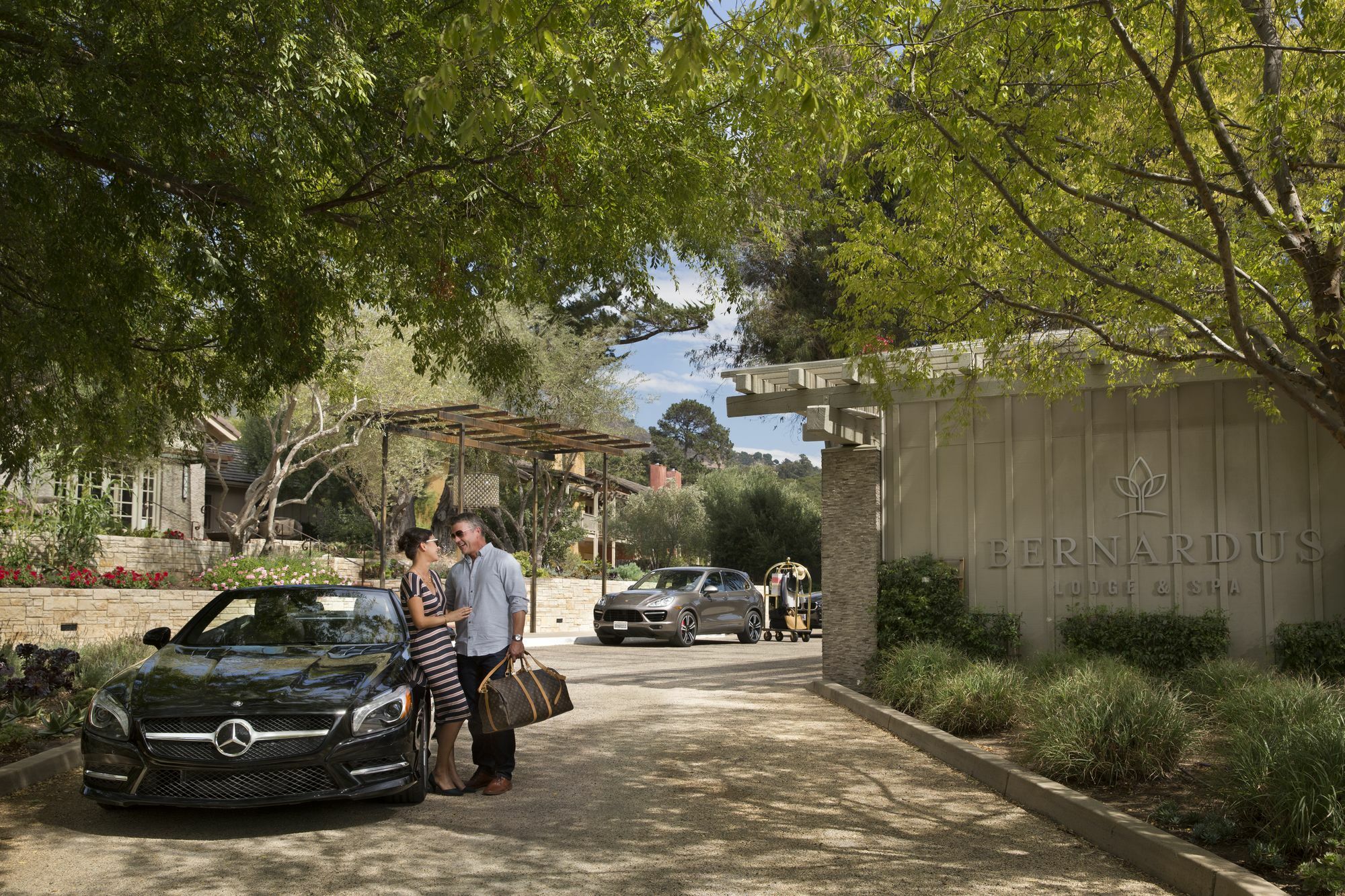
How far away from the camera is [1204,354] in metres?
8.35

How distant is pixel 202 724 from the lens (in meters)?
6.11

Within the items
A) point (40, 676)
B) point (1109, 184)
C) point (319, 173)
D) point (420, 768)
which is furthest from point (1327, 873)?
point (40, 676)

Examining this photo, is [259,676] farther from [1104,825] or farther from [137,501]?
[137,501]

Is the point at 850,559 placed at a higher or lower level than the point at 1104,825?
higher

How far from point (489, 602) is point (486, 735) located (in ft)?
2.73

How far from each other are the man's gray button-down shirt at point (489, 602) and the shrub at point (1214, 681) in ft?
17.6

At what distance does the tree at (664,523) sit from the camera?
47.8 metres

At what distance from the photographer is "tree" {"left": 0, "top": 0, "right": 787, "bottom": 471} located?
695 cm

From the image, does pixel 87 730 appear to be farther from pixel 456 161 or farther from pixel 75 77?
pixel 456 161

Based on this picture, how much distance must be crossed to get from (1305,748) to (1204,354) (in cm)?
356

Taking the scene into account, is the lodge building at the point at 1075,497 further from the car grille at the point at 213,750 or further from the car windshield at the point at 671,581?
the car windshield at the point at 671,581

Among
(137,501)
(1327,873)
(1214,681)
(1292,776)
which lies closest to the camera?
(1327,873)

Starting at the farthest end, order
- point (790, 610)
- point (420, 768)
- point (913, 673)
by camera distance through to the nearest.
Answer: point (790, 610)
point (913, 673)
point (420, 768)

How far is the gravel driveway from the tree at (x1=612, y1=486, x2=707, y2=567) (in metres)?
38.4
